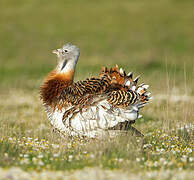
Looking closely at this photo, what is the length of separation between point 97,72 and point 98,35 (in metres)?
13.1

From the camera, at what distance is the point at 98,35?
1352 inches

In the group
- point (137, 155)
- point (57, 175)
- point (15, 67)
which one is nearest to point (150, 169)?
point (137, 155)

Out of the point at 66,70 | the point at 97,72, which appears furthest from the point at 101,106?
the point at 97,72

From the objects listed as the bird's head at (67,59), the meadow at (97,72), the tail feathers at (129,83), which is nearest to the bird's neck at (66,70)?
the bird's head at (67,59)

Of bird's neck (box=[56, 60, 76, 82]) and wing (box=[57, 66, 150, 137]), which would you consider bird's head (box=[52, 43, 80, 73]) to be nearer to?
bird's neck (box=[56, 60, 76, 82])

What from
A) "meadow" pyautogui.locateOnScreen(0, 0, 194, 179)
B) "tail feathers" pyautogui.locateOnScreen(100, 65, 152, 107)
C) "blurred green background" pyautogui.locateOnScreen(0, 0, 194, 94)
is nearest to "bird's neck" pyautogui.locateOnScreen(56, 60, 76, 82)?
"tail feathers" pyautogui.locateOnScreen(100, 65, 152, 107)

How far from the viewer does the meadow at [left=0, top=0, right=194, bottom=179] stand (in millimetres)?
6355

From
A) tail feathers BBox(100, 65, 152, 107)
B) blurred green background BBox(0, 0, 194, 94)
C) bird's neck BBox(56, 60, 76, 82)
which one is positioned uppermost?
blurred green background BBox(0, 0, 194, 94)

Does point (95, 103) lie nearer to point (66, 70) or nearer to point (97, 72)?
point (66, 70)

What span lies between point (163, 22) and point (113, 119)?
3083cm

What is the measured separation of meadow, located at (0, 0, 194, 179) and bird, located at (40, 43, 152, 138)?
13.2 inches

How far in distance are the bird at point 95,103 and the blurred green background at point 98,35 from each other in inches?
458

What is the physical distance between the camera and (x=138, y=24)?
36.6 m

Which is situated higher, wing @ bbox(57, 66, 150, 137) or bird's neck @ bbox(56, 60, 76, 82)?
bird's neck @ bbox(56, 60, 76, 82)
